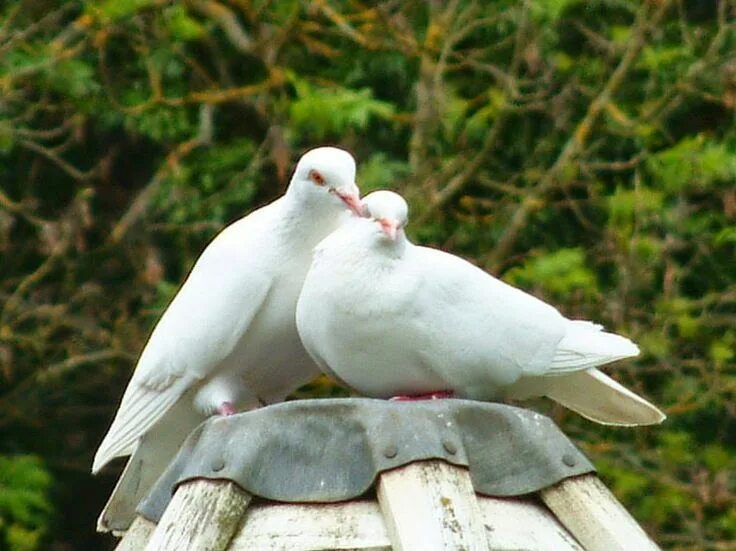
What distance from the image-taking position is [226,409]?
4.17 metres

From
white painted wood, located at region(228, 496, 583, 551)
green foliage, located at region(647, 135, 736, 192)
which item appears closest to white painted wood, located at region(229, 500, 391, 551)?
white painted wood, located at region(228, 496, 583, 551)

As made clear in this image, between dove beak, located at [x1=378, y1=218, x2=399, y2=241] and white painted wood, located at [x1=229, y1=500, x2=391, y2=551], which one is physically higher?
dove beak, located at [x1=378, y1=218, x2=399, y2=241]

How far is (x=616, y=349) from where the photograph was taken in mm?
4074

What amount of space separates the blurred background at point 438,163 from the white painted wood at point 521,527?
467cm

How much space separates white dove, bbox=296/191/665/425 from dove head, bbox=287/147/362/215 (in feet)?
0.40

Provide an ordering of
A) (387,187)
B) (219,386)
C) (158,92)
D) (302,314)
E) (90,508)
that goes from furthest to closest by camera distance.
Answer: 1. (90,508)
2. (158,92)
3. (387,187)
4. (219,386)
5. (302,314)

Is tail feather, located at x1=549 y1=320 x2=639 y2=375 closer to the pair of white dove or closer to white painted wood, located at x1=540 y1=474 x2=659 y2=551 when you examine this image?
the pair of white dove

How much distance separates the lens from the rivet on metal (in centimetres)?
384

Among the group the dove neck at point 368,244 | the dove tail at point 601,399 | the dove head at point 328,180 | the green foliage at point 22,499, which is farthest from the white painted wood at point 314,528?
the green foliage at point 22,499

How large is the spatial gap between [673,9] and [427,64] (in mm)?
1674

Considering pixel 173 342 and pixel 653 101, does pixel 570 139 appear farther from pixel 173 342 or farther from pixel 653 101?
pixel 173 342

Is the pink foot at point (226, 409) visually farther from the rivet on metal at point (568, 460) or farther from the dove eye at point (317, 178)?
A: the rivet on metal at point (568, 460)

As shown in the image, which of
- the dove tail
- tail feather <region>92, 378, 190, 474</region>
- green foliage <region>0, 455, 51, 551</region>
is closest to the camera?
the dove tail

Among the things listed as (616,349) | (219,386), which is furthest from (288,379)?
(616,349)
